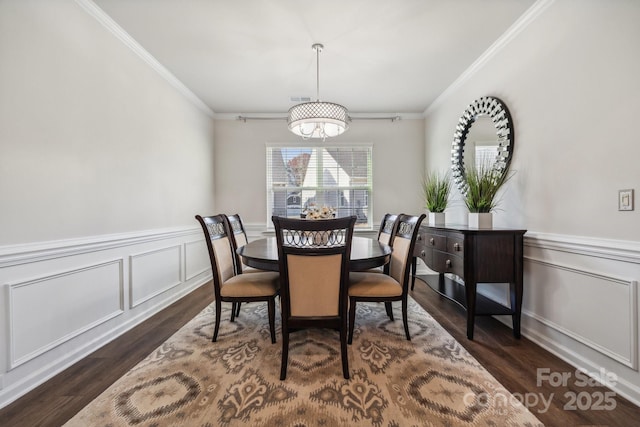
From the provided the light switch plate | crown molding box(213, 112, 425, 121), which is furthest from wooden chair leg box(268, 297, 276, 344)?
crown molding box(213, 112, 425, 121)

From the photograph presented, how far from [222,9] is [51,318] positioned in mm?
2470

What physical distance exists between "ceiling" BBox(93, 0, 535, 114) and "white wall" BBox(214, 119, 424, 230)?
0.79 metres

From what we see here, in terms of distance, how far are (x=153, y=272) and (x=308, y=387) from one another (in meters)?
2.09

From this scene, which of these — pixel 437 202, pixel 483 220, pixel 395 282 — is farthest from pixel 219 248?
pixel 437 202

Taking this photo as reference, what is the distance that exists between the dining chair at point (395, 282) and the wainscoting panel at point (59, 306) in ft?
6.41

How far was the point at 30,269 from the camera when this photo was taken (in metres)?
1.64

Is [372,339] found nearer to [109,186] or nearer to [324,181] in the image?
[109,186]

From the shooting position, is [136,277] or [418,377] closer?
[418,377]

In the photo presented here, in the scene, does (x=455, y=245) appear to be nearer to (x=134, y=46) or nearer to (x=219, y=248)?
(x=219, y=248)

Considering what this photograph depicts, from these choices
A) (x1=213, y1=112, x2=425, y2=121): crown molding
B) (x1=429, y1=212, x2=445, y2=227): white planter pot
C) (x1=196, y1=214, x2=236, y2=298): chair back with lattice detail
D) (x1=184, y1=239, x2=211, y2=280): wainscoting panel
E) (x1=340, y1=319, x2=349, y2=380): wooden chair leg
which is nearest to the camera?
(x1=340, y1=319, x2=349, y2=380): wooden chair leg

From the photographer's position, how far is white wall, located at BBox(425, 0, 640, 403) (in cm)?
153

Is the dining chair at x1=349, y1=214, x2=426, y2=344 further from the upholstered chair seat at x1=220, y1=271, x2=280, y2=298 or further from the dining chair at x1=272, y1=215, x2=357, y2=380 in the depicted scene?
the upholstered chair seat at x1=220, y1=271, x2=280, y2=298

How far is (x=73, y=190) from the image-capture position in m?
1.92

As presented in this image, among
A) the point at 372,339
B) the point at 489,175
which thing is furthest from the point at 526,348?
the point at 489,175
